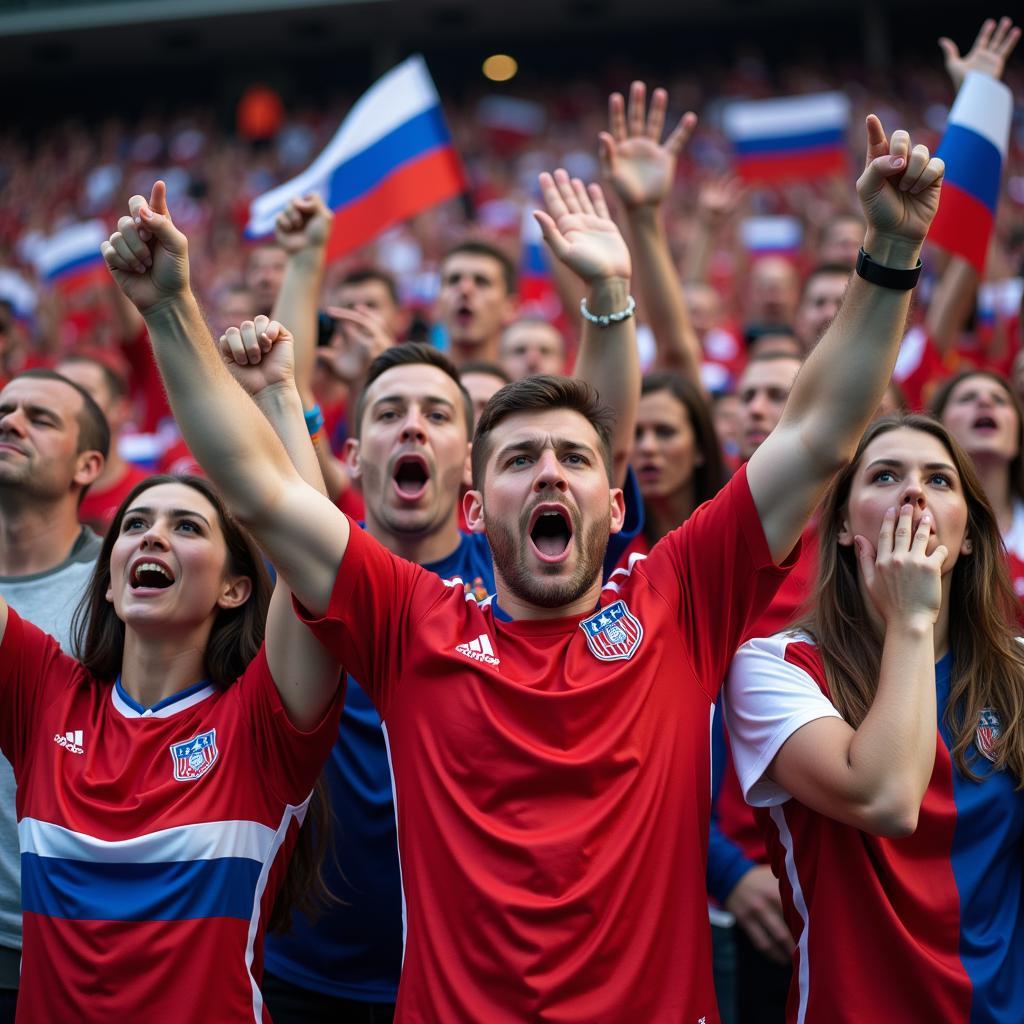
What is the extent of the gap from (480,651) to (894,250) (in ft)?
3.78

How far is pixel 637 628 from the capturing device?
259 centimetres

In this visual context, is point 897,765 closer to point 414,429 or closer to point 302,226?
point 414,429

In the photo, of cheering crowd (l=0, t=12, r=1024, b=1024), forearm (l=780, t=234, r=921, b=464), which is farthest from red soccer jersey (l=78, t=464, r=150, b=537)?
forearm (l=780, t=234, r=921, b=464)

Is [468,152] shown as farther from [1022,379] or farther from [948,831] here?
[948,831]

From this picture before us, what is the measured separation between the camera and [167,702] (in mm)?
2914

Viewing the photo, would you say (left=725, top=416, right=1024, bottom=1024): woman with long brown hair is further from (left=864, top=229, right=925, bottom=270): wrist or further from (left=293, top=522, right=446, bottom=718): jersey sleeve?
(left=293, top=522, right=446, bottom=718): jersey sleeve

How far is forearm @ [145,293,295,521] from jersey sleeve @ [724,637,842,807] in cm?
107

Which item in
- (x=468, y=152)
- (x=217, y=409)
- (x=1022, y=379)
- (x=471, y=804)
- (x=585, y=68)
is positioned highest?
(x=585, y=68)

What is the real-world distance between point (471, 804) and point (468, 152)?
15.6 meters

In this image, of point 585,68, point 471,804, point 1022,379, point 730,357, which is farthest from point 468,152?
point 471,804

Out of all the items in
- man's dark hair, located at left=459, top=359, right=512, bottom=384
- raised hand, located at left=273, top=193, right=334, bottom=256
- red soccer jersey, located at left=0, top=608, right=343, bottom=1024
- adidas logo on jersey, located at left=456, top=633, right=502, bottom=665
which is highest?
raised hand, located at left=273, top=193, right=334, bottom=256

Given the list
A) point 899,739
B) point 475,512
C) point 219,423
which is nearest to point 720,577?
point 899,739

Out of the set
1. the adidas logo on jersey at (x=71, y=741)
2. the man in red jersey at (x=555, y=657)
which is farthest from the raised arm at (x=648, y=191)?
the adidas logo on jersey at (x=71, y=741)

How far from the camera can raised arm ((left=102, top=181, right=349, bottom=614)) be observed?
246 cm
